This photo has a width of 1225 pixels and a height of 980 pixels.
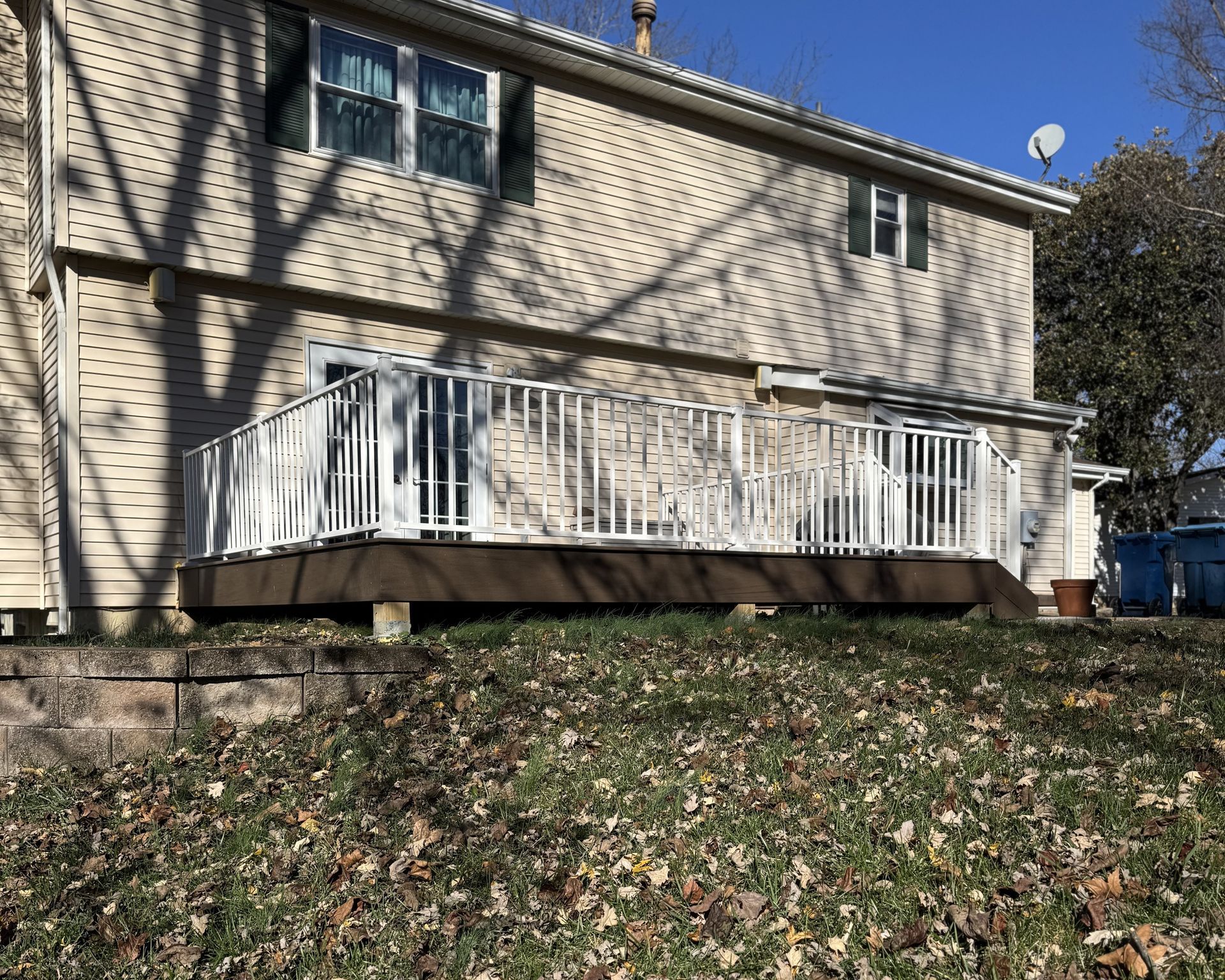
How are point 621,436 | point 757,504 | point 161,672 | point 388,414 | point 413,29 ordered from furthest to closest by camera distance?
point 621,436 < point 413,29 < point 757,504 < point 388,414 < point 161,672

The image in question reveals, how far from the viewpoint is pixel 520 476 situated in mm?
10422

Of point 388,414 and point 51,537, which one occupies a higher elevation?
point 388,414

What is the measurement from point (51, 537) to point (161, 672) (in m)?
4.10

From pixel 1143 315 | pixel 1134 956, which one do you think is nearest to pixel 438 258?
pixel 1134 956

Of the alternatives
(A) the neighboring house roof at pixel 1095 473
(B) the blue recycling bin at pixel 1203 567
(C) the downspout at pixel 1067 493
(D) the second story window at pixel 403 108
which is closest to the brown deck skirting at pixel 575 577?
(D) the second story window at pixel 403 108

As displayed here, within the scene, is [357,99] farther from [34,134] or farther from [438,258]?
[34,134]

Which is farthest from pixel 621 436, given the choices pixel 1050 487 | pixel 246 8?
pixel 1050 487

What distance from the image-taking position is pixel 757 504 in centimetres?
863

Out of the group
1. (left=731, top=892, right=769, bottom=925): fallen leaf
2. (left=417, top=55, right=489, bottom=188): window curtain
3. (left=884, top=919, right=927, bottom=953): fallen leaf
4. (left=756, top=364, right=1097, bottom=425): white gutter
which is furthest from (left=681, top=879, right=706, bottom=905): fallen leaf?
(left=756, top=364, right=1097, bottom=425): white gutter

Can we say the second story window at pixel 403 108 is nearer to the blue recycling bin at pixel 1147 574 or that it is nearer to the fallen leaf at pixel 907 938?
the fallen leaf at pixel 907 938

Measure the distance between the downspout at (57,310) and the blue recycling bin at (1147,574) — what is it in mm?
14773

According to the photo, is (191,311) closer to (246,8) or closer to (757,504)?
(246,8)

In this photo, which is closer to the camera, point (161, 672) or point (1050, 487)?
point (161, 672)

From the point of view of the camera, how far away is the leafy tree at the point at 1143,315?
23016 millimetres
